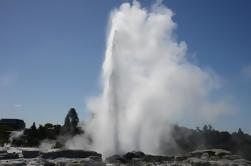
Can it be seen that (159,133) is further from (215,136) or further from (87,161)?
(87,161)

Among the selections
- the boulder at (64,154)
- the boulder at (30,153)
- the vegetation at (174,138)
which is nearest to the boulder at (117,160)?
the boulder at (64,154)

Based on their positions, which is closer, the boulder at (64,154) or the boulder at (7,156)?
the boulder at (7,156)

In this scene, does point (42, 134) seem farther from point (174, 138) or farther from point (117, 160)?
point (117, 160)

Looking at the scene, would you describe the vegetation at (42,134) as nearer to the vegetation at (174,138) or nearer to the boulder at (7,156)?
the vegetation at (174,138)

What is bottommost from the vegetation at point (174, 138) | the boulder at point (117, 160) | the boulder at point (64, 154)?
the boulder at point (117, 160)

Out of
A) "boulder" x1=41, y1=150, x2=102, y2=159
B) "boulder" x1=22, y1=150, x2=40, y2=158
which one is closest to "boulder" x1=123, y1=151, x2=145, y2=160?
"boulder" x1=41, y1=150, x2=102, y2=159

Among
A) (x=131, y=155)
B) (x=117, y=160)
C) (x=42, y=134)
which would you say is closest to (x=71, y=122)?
(x=42, y=134)

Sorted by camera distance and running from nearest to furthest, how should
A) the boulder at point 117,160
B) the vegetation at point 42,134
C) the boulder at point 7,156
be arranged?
the boulder at point 7,156 → the boulder at point 117,160 → the vegetation at point 42,134

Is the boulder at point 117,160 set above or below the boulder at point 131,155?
below

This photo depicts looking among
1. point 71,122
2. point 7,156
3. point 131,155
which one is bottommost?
point 7,156

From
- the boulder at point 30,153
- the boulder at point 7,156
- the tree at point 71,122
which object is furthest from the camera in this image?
the tree at point 71,122

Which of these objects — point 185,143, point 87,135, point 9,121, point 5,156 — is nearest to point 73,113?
point 185,143

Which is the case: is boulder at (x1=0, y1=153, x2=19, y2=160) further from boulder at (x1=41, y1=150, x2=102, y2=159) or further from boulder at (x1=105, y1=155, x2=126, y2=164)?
boulder at (x1=105, y1=155, x2=126, y2=164)

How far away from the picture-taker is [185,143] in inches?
2729
